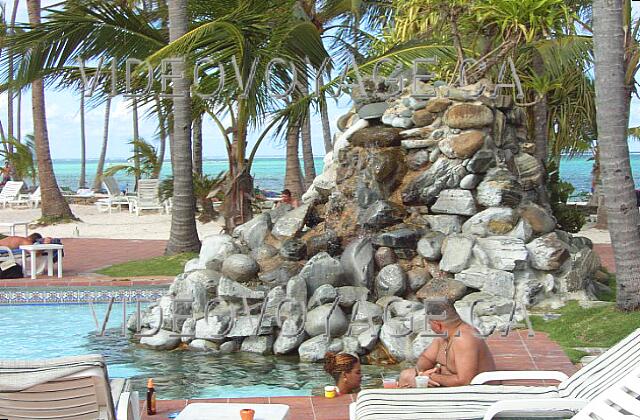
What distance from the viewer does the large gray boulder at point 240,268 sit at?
380 inches

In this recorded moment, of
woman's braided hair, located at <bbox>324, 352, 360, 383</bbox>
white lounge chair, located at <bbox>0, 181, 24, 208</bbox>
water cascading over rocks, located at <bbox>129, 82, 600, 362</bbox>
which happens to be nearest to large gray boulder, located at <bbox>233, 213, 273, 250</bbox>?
water cascading over rocks, located at <bbox>129, 82, 600, 362</bbox>

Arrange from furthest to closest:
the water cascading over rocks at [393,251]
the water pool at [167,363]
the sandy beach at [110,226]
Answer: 1. the sandy beach at [110,226]
2. the water cascading over rocks at [393,251]
3. the water pool at [167,363]

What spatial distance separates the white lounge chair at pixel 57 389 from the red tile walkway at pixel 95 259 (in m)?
7.64

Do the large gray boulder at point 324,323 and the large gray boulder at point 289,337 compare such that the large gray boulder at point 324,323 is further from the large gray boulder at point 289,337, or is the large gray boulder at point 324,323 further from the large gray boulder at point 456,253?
the large gray boulder at point 456,253

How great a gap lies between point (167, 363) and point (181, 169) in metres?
6.23

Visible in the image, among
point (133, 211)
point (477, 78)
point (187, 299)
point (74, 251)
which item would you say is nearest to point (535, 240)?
point (477, 78)

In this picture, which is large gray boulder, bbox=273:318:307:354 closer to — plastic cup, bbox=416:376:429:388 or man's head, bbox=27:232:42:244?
plastic cup, bbox=416:376:429:388

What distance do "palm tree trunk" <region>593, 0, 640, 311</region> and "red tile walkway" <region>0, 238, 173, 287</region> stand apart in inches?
233

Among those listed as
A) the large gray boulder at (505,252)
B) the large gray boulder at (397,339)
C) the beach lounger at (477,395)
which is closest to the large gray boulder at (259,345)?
the large gray boulder at (397,339)

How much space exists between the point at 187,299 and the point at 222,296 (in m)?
0.35

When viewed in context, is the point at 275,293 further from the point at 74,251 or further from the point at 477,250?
the point at 74,251

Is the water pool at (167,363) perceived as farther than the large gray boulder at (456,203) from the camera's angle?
No

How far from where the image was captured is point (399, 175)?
424 inches

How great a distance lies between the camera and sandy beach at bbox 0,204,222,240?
63.1 ft
